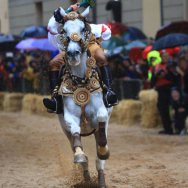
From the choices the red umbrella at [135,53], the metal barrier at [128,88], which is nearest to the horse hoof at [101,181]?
the metal barrier at [128,88]

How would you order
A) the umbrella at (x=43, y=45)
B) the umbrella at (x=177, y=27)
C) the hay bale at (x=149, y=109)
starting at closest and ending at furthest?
1. the hay bale at (x=149, y=109)
2. the umbrella at (x=177, y=27)
3. the umbrella at (x=43, y=45)

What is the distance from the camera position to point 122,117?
18438mm

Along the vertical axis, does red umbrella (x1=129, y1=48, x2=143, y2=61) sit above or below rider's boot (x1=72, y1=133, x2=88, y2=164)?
above

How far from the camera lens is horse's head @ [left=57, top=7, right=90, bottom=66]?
28.9 feet

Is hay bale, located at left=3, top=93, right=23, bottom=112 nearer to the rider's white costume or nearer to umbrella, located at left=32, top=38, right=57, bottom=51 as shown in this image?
umbrella, located at left=32, top=38, right=57, bottom=51

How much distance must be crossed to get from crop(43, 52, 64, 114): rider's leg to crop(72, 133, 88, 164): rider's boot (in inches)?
21.2

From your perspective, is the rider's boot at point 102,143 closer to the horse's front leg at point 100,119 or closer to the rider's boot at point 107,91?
the horse's front leg at point 100,119

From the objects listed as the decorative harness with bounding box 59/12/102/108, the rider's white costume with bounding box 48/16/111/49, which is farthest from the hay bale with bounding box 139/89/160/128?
the decorative harness with bounding box 59/12/102/108

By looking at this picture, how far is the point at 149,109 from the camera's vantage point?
17344 mm

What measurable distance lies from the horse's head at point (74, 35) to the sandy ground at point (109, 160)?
6.16 ft

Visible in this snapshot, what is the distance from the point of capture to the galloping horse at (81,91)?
9016 millimetres

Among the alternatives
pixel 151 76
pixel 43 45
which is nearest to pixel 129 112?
pixel 151 76

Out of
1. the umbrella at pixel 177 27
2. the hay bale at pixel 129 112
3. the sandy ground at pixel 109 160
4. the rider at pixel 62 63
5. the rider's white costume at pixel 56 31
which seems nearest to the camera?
the rider at pixel 62 63

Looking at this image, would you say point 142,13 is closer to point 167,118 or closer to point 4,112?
point 4,112
